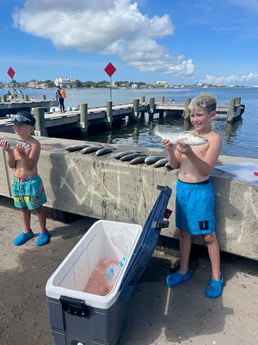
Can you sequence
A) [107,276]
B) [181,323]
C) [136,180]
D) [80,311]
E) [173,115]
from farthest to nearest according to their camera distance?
1. [173,115]
2. [136,180]
3. [107,276]
4. [181,323]
5. [80,311]

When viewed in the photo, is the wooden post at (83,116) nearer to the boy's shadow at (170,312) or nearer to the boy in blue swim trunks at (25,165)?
the boy in blue swim trunks at (25,165)

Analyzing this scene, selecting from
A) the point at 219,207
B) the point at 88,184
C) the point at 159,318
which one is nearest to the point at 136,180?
the point at 88,184

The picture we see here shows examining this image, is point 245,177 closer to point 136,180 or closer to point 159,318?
point 136,180

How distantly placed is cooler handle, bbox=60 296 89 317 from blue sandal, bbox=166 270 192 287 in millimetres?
1456

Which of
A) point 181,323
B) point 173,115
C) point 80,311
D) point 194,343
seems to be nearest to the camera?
point 80,311

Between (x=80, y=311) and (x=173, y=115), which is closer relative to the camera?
(x=80, y=311)

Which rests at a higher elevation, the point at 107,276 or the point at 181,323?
the point at 107,276

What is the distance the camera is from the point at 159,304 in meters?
3.01

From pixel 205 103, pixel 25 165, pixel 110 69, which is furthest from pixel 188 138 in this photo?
pixel 110 69

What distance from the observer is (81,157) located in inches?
167

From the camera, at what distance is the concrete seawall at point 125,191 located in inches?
127

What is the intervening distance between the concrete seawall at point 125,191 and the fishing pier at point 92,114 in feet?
38.4

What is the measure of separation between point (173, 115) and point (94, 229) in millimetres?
36122

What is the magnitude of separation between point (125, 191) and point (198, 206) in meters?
1.27
